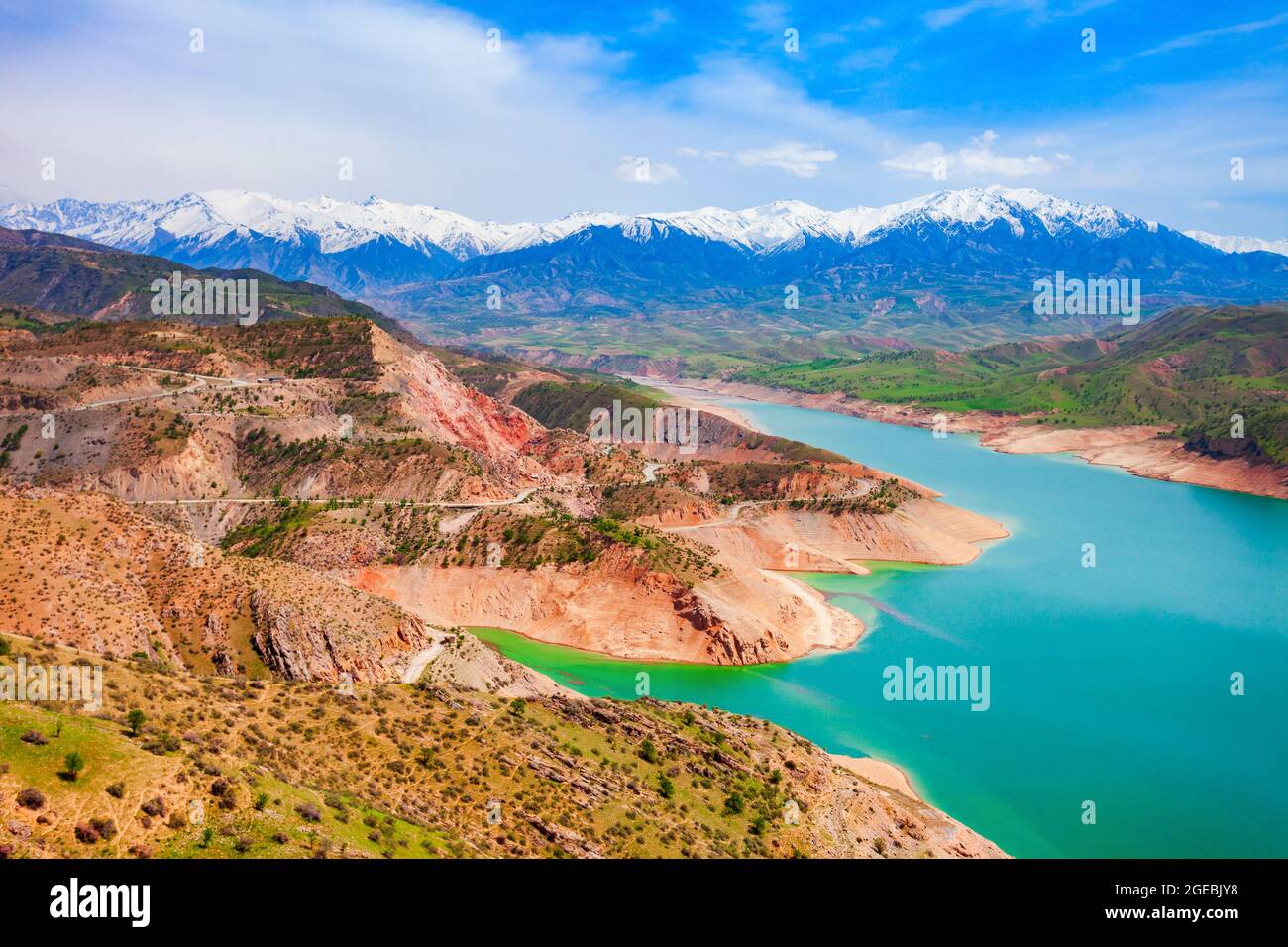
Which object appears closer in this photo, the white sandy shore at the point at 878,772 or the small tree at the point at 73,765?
the small tree at the point at 73,765

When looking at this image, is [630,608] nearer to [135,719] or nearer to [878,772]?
[878,772]

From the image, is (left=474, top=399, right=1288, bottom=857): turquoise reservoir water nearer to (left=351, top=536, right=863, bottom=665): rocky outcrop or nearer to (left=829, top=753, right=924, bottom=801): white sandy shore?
(left=829, top=753, right=924, bottom=801): white sandy shore

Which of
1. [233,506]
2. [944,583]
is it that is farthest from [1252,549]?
[233,506]

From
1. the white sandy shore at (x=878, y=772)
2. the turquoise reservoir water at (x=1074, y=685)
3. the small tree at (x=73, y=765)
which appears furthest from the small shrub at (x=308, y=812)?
the turquoise reservoir water at (x=1074, y=685)

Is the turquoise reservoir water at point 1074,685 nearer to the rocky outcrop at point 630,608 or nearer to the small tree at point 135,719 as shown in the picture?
the rocky outcrop at point 630,608

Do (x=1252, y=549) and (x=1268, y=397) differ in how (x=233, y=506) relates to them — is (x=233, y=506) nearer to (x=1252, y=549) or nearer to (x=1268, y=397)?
(x=1252, y=549)

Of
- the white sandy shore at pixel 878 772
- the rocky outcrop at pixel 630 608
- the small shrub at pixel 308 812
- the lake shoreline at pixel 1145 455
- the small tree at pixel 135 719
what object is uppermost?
the lake shoreline at pixel 1145 455
